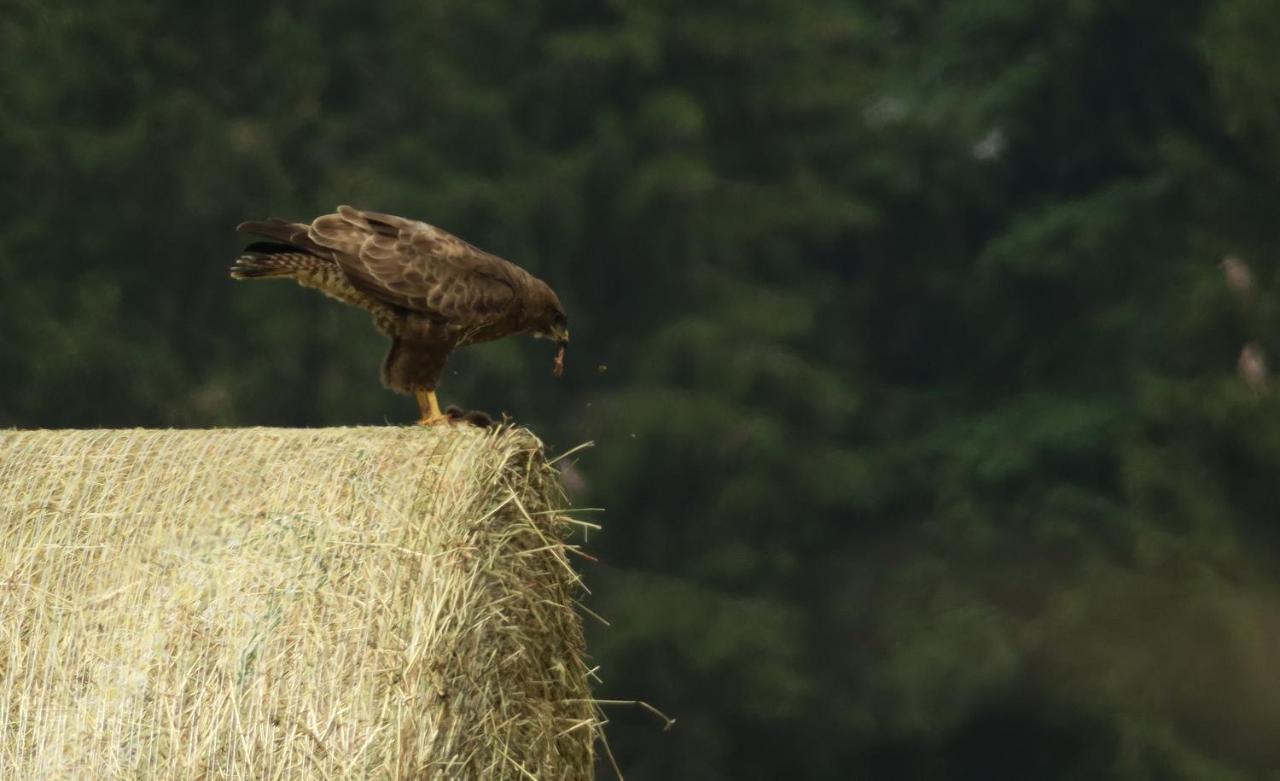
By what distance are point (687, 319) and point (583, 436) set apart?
788 mm

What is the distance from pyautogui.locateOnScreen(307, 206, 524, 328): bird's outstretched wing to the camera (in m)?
3.90

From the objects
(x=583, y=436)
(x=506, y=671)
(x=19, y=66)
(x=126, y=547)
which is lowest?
(x=583, y=436)

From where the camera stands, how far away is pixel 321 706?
3.16 meters

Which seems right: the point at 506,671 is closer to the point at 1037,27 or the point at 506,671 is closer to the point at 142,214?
the point at 142,214

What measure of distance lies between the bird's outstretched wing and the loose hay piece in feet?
1.46

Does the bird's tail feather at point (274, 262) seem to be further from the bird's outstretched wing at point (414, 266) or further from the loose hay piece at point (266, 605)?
the loose hay piece at point (266, 605)

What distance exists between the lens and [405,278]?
12.9 feet

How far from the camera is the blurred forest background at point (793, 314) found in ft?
28.6

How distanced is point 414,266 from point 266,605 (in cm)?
94

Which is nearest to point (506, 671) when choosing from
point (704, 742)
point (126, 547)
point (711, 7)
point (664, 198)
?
point (126, 547)

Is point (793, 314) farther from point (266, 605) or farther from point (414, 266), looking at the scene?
point (266, 605)

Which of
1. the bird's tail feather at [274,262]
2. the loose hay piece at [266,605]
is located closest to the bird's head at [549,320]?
the bird's tail feather at [274,262]

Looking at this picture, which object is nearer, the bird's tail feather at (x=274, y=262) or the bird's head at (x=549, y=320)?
the bird's tail feather at (x=274, y=262)

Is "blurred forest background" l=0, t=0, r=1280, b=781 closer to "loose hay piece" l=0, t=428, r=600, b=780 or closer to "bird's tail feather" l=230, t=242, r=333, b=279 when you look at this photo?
"bird's tail feather" l=230, t=242, r=333, b=279
